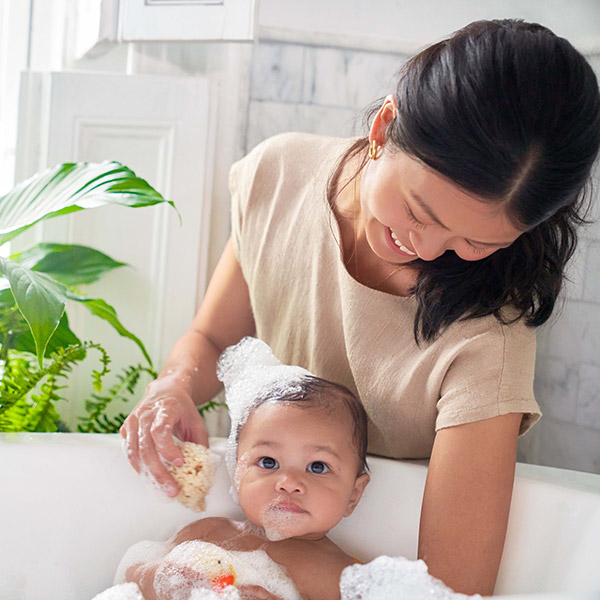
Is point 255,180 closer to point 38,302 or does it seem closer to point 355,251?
point 355,251

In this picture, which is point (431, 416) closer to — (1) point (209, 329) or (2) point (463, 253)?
(2) point (463, 253)

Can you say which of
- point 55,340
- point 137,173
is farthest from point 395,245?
point 137,173

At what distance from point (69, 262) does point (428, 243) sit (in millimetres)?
855

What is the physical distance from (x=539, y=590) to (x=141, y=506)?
60 centimetres

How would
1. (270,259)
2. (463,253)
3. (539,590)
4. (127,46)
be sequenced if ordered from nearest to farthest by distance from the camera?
(463,253), (539,590), (270,259), (127,46)

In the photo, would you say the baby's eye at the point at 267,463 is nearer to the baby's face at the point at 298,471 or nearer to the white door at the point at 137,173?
the baby's face at the point at 298,471

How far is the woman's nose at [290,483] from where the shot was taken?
3.18 ft

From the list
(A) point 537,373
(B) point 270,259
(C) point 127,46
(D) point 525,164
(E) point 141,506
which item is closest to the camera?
(D) point 525,164

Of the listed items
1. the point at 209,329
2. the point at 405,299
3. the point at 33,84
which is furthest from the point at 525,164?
the point at 33,84

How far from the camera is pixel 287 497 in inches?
38.5

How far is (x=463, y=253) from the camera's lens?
84 centimetres

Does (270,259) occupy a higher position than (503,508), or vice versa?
(270,259)

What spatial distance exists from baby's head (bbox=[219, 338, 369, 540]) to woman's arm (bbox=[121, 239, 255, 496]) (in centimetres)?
10

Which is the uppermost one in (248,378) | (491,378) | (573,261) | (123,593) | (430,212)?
(430,212)
